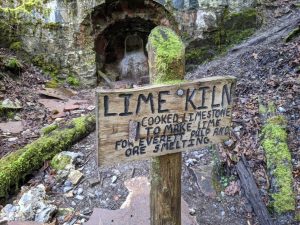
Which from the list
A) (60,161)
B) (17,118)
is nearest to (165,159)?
(60,161)

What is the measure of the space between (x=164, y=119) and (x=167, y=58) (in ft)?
1.08

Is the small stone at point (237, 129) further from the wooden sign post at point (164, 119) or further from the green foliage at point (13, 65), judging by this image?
the green foliage at point (13, 65)

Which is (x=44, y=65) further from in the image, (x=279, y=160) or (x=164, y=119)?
(x=164, y=119)

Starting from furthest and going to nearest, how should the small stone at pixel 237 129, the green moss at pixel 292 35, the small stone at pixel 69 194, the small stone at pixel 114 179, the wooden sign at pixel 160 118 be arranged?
the green moss at pixel 292 35, the small stone at pixel 237 129, the small stone at pixel 114 179, the small stone at pixel 69 194, the wooden sign at pixel 160 118

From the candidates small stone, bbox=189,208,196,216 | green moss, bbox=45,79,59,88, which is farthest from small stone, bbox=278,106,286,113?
green moss, bbox=45,79,59,88

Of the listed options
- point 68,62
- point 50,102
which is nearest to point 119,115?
point 50,102

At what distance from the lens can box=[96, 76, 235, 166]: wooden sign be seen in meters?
1.70

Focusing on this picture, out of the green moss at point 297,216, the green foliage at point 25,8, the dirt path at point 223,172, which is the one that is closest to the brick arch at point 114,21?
the green foliage at point 25,8

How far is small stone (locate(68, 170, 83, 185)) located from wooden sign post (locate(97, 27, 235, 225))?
1.54 metres

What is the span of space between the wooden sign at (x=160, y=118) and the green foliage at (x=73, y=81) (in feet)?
18.2

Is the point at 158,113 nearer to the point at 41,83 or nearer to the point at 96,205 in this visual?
the point at 96,205

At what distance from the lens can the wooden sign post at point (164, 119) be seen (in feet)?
5.63

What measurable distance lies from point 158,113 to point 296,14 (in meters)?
5.75

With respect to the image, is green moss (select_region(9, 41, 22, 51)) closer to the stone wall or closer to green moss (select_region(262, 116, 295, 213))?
the stone wall
